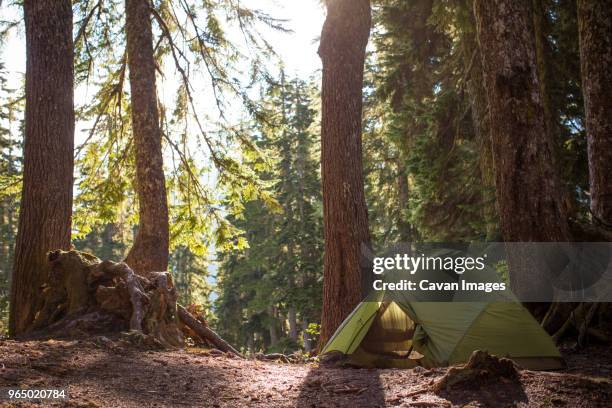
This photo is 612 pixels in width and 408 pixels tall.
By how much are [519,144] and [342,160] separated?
2426 mm

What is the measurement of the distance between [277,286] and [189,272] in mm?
13052

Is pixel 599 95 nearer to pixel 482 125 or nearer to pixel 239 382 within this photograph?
pixel 482 125

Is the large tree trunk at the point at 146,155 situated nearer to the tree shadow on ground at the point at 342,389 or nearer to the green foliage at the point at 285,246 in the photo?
the tree shadow on ground at the point at 342,389

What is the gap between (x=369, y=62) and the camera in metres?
23.9

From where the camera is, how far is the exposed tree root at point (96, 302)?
20.9 feet

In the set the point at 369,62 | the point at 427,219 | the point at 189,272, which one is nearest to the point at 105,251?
the point at 189,272

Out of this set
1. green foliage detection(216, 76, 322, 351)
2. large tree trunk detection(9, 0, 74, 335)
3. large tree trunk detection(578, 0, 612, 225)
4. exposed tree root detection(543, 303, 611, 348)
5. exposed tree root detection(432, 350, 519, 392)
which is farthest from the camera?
green foliage detection(216, 76, 322, 351)

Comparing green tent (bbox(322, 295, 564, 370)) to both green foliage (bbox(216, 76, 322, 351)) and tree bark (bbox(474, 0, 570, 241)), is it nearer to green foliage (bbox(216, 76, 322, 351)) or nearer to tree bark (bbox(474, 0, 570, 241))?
tree bark (bbox(474, 0, 570, 241))

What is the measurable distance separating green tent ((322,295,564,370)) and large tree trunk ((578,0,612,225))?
260cm

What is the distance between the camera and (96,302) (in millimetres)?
6723

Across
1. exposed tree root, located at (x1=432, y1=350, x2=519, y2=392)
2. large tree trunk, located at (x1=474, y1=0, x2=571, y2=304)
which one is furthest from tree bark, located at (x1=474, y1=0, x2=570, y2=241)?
exposed tree root, located at (x1=432, y1=350, x2=519, y2=392)

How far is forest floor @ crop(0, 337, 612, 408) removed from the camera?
13.5 ft

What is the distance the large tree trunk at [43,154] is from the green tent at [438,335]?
382 cm

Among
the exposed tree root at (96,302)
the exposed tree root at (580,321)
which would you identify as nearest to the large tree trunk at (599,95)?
the exposed tree root at (580,321)
